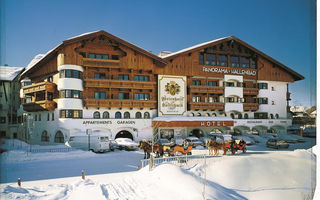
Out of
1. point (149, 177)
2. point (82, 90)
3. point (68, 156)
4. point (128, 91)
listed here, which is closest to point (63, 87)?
point (82, 90)

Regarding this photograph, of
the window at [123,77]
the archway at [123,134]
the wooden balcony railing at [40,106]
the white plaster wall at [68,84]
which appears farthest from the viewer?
the window at [123,77]

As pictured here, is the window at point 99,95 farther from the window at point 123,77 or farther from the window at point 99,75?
the window at point 123,77

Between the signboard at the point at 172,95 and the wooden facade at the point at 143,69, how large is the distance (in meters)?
0.65

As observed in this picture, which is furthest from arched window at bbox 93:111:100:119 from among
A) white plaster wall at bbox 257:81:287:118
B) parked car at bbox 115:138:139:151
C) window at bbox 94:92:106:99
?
white plaster wall at bbox 257:81:287:118

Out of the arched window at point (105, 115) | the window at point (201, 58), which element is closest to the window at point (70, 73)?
the arched window at point (105, 115)

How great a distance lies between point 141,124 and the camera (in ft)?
89.9

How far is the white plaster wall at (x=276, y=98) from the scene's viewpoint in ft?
110

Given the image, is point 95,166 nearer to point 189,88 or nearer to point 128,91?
point 128,91

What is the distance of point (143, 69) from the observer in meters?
27.5

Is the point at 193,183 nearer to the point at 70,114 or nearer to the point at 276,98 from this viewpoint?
the point at 70,114

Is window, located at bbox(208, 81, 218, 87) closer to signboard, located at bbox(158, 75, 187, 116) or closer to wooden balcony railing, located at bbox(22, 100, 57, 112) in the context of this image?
signboard, located at bbox(158, 75, 187, 116)

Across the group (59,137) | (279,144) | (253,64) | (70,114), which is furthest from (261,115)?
(59,137)

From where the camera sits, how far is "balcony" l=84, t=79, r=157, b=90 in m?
25.4

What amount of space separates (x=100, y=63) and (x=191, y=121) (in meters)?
12.4
